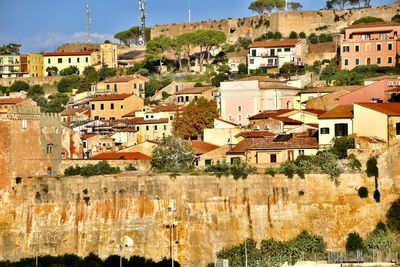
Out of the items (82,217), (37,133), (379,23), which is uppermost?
(379,23)

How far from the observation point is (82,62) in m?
95.9

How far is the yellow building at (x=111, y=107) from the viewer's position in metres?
73.9

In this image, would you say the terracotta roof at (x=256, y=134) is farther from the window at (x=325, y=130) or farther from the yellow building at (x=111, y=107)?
the yellow building at (x=111, y=107)

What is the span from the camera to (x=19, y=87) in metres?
89.3

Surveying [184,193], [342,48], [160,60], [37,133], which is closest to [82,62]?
[160,60]

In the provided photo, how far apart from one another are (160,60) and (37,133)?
36.6 meters

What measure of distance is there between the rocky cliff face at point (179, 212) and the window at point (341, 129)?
12.9ft

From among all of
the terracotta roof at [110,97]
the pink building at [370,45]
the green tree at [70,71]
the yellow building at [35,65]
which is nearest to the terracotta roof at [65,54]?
the yellow building at [35,65]

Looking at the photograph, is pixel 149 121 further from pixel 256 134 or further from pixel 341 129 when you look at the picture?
pixel 341 129

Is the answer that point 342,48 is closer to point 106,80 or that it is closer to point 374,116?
point 106,80

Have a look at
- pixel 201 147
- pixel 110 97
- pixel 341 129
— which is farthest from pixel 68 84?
pixel 341 129

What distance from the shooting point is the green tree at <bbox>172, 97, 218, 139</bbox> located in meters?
63.8

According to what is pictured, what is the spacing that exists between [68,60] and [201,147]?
3998cm

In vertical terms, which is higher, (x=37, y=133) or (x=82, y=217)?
(x=37, y=133)
